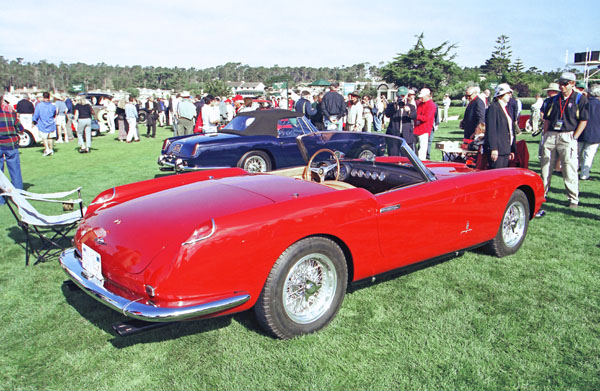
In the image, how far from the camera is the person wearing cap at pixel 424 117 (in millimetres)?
8312

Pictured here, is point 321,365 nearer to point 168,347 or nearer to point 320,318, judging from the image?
point 320,318

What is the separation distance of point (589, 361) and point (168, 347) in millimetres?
2726

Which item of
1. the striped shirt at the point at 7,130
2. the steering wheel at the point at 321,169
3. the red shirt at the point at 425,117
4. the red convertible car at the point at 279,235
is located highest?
the red shirt at the point at 425,117

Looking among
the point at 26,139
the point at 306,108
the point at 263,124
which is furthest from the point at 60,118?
the point at 263,124

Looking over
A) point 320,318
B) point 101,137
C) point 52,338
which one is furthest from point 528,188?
point 101,137

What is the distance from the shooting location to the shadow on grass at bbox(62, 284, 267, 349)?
3.11 m

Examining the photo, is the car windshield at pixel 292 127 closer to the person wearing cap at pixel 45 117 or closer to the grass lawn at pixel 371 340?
the grass lawn at pixel 371 340

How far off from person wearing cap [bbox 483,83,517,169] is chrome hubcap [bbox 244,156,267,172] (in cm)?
466

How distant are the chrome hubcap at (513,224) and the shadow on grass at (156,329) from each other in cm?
282

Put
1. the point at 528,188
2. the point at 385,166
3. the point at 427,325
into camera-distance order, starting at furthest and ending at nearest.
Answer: the point at 528,188, the point at 385,166, the point at 427,325

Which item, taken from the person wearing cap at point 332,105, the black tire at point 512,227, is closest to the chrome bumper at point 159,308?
the black tire at point 512,227

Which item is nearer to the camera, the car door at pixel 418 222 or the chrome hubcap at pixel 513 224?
the car door at pixel 418 222

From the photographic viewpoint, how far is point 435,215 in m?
3.64

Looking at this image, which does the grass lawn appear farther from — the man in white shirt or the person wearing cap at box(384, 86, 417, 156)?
the man in white shirt
